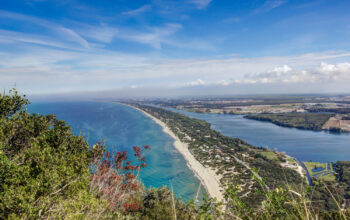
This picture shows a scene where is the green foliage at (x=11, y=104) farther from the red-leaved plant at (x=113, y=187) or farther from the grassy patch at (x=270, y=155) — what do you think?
the grassy patch at (x=270, y=155)

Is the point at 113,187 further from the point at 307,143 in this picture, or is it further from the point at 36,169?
the point at 307,143

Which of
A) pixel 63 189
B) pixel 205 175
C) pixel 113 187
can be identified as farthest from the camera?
pixel 205 175

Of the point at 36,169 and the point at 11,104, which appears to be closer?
the point at 36,169

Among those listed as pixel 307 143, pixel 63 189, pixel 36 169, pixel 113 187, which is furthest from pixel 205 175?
pixel 307 143

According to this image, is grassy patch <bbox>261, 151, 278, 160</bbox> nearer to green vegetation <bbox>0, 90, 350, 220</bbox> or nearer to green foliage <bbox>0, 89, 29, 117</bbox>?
green vegetation <bbox>0, 90, 350, 220</bbox>

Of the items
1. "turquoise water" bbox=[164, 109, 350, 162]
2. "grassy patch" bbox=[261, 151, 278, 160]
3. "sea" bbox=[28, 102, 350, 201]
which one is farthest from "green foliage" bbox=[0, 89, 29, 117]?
"turquoise water" bbox=[164, 109, 350, 162]

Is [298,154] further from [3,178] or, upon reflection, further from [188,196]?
[3,178]

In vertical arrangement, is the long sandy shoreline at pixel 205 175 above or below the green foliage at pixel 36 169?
below

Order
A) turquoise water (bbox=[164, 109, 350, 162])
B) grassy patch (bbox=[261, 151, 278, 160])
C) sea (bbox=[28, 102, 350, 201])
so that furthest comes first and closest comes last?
turquoise water (bbox=[164, 109, 350, 162]), grassy patch (bbox=[261, 151, 278, 160]), sea (bbox=[28, 102, 350, 201])

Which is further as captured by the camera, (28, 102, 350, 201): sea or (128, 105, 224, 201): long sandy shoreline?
(28, 102, 350, 201): sea

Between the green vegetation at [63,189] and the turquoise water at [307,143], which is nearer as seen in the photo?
the green vegetation at [63,189]

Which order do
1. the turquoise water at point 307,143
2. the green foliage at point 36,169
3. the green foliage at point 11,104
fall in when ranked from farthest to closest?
the turquoise water at point 307,143, the green foliage at point 11,104, the green foliage at point 36,169

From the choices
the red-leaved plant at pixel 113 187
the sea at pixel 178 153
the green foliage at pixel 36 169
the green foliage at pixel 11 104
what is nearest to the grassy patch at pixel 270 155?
the sea at pixel 178 153

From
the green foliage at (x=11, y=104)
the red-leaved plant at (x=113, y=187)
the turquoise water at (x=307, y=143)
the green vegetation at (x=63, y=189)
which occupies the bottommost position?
the turquoise water at (x=307, y=143)
